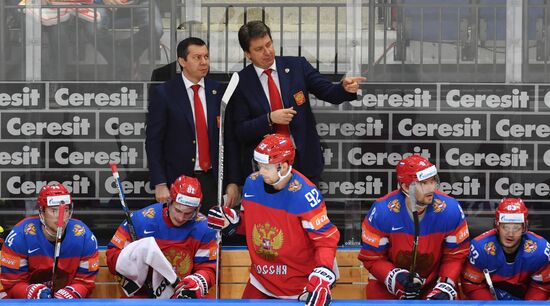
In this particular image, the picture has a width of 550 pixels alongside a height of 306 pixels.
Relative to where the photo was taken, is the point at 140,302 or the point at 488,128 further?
the point at 488,128

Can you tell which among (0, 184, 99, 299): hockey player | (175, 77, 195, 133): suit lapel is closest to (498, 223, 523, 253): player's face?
(175, 77, 195, 133): suit lapel

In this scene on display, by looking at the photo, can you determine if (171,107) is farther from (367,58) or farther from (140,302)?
(140,302)

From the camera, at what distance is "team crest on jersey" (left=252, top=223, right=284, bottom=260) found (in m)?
5.84

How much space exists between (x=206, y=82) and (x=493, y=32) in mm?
1622

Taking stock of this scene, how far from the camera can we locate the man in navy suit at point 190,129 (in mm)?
6637

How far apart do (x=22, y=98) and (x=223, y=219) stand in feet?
5.39

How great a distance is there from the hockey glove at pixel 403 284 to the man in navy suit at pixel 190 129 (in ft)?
3.55

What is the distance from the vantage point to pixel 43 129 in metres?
6.96

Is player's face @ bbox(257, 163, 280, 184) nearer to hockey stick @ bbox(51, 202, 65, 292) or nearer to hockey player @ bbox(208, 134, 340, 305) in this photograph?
hockey player @ bbox(208, 134, 340, 305)

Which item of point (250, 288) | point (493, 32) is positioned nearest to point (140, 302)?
point (250, 288)

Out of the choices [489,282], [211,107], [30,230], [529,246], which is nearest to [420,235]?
[489,282]

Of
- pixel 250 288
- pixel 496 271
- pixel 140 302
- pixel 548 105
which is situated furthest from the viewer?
pixel 548 105

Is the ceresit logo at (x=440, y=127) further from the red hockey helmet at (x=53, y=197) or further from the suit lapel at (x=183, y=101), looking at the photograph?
the red hockey helmet at (x=53, y=197)

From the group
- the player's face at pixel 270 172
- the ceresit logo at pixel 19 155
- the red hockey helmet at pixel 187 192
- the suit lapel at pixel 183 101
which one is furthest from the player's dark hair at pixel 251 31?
the ceresit logo at pixel 19 155
